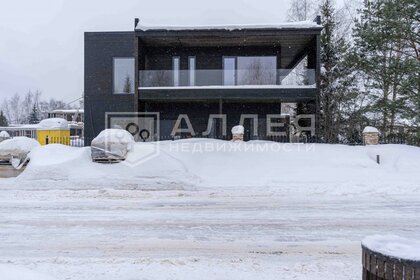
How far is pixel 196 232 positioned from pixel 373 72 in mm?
17160

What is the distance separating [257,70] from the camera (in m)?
20.1

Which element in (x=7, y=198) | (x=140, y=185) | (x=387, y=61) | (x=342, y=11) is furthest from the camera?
(x=342, y=11)

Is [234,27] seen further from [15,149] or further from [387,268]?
[387,268]

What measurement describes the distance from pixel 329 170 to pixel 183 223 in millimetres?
7732

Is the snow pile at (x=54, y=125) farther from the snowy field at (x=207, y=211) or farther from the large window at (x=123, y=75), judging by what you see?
the snowy field at (x=207, y=211)

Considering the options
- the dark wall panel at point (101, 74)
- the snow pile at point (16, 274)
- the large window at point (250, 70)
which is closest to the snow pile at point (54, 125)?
the dark wall panel at point (101, 74)

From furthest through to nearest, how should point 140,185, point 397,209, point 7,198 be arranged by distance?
point 140,185
point 7,198
point 397,209

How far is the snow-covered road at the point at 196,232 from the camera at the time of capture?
4.76m

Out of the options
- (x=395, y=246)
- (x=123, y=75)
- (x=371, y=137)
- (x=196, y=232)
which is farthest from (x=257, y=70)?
(x=395, y=246)

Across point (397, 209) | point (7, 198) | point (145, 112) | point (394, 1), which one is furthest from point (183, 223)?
point (394, 1)

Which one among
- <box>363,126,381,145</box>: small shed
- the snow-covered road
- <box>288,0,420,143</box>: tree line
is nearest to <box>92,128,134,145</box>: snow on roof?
the snow-covered road

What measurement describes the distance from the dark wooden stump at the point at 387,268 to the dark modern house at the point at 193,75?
53.3ft

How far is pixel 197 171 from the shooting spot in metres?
13.4

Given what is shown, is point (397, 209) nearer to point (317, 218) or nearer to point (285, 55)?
point (317, 218)
